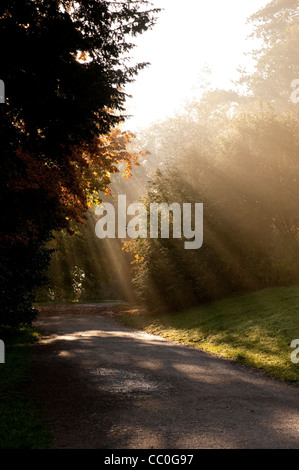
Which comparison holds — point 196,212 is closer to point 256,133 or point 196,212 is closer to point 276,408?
point 256,133

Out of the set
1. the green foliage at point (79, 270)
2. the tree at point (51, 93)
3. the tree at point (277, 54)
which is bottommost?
the green foliage at point (79, 270)

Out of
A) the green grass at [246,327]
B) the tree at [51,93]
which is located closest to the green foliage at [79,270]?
the green grass at [246,327]

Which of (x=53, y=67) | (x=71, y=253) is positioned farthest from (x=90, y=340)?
(x=71, y=253)

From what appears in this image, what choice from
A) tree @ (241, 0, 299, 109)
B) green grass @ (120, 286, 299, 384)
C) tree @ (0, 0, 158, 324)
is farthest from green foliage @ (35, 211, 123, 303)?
tree @ (241, 0, 299, 109)

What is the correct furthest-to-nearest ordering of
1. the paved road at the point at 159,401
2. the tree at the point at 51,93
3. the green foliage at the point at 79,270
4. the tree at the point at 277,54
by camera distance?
the tree at the point at 277,54, the green foliage at the point at 79,270, the tree at the point at 51,93, the paved road at the point at 159,401

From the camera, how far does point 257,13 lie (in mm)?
62312

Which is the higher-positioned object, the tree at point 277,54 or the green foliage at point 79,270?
the tree at point 277,54

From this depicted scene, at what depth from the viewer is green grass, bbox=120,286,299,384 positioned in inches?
455

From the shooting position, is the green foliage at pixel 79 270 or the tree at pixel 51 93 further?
the green foliage at pixel 79 270

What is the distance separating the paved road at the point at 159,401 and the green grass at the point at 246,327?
0.80m

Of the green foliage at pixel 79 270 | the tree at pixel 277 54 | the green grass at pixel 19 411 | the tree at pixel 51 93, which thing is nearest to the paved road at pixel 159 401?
the green grass at pixel 19 411

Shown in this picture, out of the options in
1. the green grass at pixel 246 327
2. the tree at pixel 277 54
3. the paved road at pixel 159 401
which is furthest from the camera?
the tree at pixel 277 54

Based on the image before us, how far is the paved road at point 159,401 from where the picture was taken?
5840 mm

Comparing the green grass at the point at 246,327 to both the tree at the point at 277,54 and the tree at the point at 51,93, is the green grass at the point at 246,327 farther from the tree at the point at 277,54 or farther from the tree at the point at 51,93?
the tree at the point at 277,54
